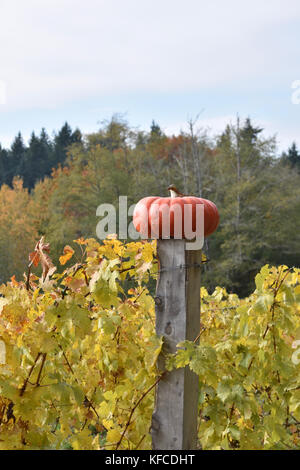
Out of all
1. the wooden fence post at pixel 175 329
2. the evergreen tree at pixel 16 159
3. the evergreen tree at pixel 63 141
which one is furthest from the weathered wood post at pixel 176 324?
the evergreen tree at pixel 16 159

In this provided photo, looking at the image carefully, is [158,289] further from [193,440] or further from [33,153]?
[33,153]

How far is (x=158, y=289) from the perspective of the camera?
89.2 inches

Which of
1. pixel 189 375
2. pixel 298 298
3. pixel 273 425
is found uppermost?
pixel 298 298

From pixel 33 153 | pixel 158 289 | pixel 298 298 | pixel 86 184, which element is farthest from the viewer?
pixel 33 153

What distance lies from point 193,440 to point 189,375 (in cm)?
29

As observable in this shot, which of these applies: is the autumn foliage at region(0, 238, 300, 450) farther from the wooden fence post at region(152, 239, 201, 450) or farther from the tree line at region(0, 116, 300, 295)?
the tree line at region(0, 116, 300, 295)

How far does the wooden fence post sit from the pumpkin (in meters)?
0.10

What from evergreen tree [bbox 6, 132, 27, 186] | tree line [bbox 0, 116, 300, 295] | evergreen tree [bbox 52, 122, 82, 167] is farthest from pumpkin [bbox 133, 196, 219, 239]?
evergreen tree [bbox 6, 132, 27, 186]

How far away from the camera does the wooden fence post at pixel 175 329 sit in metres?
2.23

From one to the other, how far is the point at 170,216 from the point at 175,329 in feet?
1.72

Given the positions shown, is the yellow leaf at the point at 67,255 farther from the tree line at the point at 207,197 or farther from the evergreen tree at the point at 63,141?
the evergreen tree at the point at 63,141

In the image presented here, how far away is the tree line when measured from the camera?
2639 cm

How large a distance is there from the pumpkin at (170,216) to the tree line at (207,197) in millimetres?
20788

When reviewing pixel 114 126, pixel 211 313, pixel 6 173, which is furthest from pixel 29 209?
pixel 6 173
